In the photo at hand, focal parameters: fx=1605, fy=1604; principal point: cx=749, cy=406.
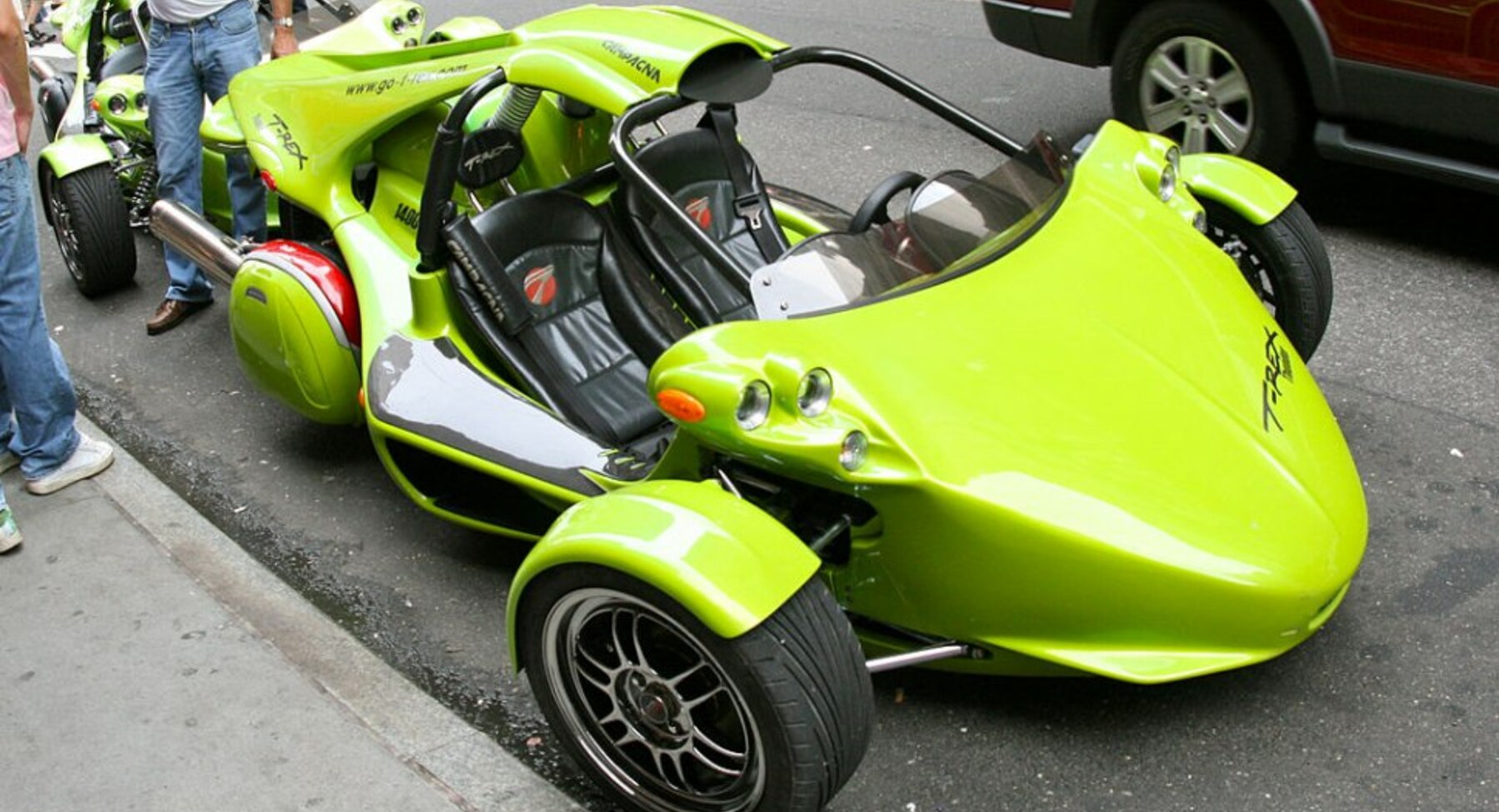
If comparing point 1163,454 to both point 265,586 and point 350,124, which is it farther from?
point 350,124

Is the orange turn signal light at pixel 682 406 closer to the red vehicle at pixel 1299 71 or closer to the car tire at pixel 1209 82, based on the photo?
the red vehicle at pixel 1299 71

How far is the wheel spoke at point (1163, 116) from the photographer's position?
248 inches

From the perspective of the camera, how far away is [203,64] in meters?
6.00

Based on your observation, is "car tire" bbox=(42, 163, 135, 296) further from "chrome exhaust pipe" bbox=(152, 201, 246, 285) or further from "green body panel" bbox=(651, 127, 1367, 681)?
"green body panel" bbox=(651, 127, 1367, 681)

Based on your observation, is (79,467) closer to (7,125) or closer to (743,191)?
(7,125)

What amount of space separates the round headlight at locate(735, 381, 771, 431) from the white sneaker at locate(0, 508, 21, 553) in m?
2.55

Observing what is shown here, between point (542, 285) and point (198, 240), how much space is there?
5.25ft

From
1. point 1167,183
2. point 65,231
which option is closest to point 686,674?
point 1167,183

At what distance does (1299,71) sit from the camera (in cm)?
592

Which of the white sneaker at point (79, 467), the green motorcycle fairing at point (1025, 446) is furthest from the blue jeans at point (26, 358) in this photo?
the green motorcycle fairing at point (1025, 446)

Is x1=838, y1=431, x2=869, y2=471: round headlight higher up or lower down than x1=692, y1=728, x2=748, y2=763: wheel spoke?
higher up

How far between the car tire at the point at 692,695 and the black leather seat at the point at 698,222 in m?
1.43

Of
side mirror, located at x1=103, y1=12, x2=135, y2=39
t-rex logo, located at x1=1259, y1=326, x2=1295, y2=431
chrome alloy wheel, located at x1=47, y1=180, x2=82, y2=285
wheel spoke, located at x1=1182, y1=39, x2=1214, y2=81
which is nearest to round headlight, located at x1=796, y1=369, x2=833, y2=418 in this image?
t-rex logo, located at x1=1259, y1=326, x2=1295, y2=431

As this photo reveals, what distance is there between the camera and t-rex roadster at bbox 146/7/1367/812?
3.22 metres
